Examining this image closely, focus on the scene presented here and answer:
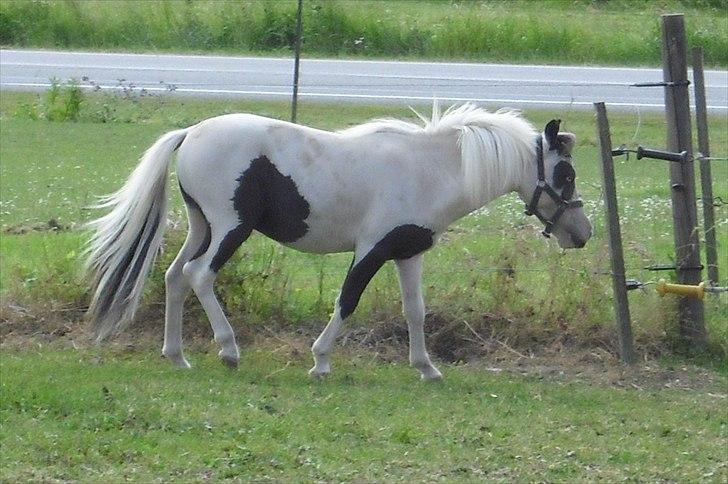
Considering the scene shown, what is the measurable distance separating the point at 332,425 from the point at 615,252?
263 cm

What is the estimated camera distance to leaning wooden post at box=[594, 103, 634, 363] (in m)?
8.32

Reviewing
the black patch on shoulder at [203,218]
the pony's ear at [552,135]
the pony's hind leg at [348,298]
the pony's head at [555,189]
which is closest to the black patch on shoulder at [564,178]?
the pony's head at [555,189]

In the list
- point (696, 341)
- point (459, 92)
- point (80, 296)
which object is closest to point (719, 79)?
point (459, 92)

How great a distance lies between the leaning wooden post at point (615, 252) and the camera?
27.3ft

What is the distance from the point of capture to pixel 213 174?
7.67 metres

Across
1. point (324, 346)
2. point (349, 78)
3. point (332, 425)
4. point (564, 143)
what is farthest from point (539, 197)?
point (349, 78)

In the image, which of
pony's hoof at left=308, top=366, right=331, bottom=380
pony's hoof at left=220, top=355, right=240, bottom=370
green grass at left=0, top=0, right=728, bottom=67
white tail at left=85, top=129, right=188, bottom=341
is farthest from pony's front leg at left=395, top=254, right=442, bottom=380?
green grass at left=0, top=0, right=728, bottom=67

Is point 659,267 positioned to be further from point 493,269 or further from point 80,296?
point 80,296

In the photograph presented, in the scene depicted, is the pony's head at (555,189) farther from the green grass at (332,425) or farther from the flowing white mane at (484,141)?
the green grass at (332,425)

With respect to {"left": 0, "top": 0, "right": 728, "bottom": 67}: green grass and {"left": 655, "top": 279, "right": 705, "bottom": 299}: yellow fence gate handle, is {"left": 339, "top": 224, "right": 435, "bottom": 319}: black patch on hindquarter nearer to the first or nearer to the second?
{"left": 655, "top": 279, "right": 705, "bottom": 299}: yellow fence gate handle

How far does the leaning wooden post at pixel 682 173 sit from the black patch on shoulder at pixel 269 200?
2.55 metres

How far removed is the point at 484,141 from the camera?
25.6 ft

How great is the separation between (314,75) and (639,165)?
7514 millimetres

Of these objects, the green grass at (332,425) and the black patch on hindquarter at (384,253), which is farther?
the black patch on hindquarter at (384,253)
